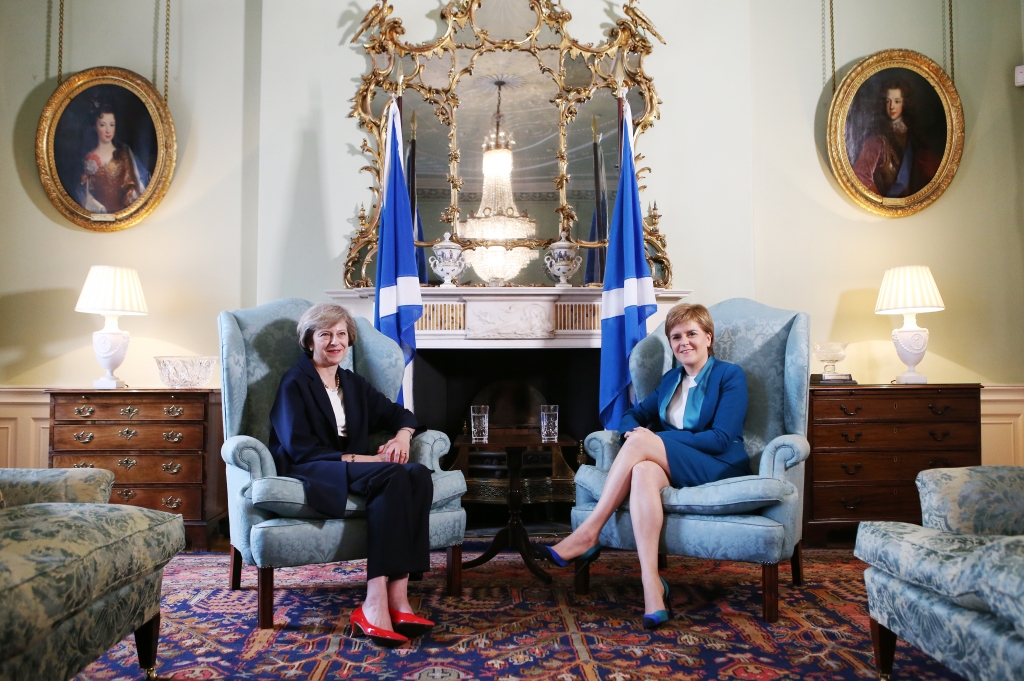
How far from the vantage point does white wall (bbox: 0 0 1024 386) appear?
4.14 m

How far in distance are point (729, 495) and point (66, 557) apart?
200cm

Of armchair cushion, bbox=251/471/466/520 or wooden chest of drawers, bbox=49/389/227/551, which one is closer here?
armchair cushion, bbox=251/471/466/520

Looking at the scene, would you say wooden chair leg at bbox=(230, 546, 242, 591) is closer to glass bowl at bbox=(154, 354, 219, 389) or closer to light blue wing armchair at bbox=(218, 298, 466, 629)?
light blue wing armchair at bbox=(218, 298, 466, 629)

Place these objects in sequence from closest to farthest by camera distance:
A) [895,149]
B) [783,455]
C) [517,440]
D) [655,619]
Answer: [655,619] → [783,455] → [517,440] → [895,149]

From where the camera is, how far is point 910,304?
3.93m

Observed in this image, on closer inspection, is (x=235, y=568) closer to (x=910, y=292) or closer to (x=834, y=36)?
(x=910, y=292)

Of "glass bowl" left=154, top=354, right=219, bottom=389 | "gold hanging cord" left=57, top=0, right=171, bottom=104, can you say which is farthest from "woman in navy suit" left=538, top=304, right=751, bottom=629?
"gold hanging cord" left=57, top=0, right=171, bottom=104

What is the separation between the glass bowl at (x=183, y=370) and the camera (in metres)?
3.85

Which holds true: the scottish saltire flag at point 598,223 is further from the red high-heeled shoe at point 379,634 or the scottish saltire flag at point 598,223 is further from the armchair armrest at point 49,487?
the armchair armrest at point 49,487

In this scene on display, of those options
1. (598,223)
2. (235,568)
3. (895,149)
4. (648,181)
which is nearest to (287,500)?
(235,568)

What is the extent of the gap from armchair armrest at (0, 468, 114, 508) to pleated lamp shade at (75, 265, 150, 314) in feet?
6.17

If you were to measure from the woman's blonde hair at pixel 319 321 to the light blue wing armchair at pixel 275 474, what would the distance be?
0.75 feet

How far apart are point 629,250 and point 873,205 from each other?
177 centimetres

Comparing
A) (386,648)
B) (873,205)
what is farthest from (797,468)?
(873,205)
